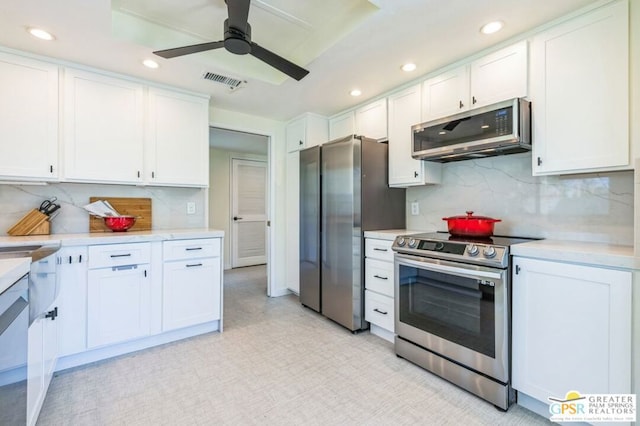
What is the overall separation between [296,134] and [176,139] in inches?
57.2

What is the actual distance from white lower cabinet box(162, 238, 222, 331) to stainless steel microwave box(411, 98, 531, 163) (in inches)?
81.0

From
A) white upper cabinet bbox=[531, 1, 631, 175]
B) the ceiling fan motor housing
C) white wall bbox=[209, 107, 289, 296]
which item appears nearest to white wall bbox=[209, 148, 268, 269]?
white wall bbox=[209, 107, 289, 296]

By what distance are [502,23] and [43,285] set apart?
3132mm

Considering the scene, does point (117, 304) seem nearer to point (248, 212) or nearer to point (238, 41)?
point (238, 41)

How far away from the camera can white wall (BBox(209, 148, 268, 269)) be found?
17.8 feet

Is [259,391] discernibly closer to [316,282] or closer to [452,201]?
[316,282]

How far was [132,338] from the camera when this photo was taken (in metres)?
2.35

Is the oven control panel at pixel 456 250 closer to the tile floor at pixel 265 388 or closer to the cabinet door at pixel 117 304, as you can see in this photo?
the tile floor at pixel 265 388

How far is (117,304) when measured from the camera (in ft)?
7.52

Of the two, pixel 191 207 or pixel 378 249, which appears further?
pixel 191 207

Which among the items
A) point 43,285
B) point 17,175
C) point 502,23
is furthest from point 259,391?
point 502,23

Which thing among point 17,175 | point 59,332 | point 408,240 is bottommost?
point 59,332

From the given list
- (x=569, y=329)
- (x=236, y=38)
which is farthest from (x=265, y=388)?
(x=236, y=38)

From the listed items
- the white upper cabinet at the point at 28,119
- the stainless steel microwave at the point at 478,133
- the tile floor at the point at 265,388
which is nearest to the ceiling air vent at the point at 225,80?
the white upper cabinet at the point at 28,119
